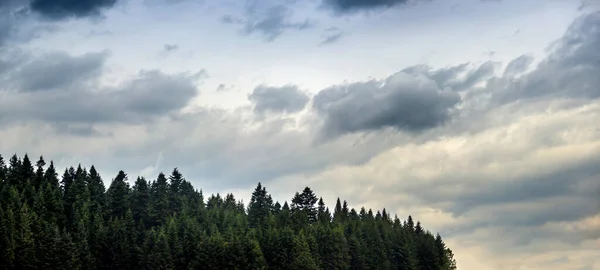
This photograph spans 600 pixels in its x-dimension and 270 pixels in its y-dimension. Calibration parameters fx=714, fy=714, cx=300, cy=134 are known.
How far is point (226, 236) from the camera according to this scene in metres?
183

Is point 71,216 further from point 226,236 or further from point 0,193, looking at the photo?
point 226,236

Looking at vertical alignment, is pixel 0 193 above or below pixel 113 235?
above

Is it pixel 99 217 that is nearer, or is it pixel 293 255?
pixel 293 255

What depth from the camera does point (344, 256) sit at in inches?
7840

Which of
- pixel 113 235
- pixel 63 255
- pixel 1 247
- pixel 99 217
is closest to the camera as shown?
pixel 1 247

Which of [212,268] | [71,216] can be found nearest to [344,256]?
[212,268]

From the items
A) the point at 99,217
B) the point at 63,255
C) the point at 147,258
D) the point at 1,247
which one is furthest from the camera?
the point at 99,217

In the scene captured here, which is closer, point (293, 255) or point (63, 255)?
point (63, 255)

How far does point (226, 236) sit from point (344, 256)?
36.1 meters

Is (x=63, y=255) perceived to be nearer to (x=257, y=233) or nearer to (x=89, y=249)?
(x=89, y=249)

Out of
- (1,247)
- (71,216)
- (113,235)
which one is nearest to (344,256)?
(113,235)

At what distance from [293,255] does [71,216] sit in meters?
65.3

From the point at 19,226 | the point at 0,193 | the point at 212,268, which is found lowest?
the point at 212,268

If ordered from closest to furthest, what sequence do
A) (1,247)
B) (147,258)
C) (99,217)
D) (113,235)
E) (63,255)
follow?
(1,247) < (63,255) < (147,258) < (113,235) < (99,217)
